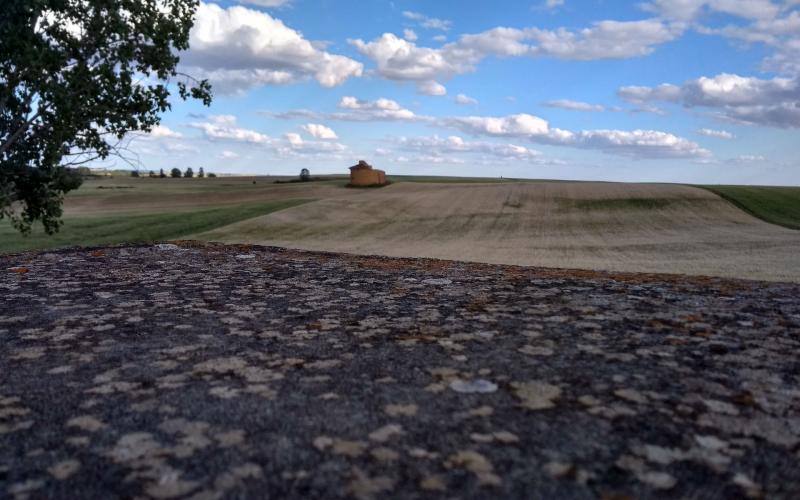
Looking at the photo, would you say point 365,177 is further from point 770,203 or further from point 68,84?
point 68,84

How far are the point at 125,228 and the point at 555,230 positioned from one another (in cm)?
2483

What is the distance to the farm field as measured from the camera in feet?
78.4

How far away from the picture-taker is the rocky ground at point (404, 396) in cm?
240

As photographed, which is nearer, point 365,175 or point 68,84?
point 68,84

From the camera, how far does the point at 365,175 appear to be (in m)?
72.4

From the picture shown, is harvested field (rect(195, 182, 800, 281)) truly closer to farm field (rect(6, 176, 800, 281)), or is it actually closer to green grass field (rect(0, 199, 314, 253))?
farm field (rect(6, 176, 800, 281))

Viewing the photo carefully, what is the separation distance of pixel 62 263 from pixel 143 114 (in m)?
4.50

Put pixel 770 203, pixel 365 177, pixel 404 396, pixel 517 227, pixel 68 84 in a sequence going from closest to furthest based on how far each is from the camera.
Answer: pixel 404 396 < pixel 68 84 < pixel 517 227 < pixel 770 203 < pixel 365 177

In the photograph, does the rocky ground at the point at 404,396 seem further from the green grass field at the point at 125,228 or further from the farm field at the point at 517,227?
the green grass field at the point at 125,228

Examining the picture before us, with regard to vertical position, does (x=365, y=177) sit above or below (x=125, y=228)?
above

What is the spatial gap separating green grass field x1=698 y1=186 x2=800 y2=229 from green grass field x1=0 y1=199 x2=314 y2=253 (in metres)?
34.2

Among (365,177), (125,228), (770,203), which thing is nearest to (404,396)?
(125,228)

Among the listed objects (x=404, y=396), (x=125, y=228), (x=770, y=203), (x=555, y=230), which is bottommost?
(x=125, y=228)

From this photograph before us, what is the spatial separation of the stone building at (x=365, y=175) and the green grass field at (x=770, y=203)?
36.4 metres
